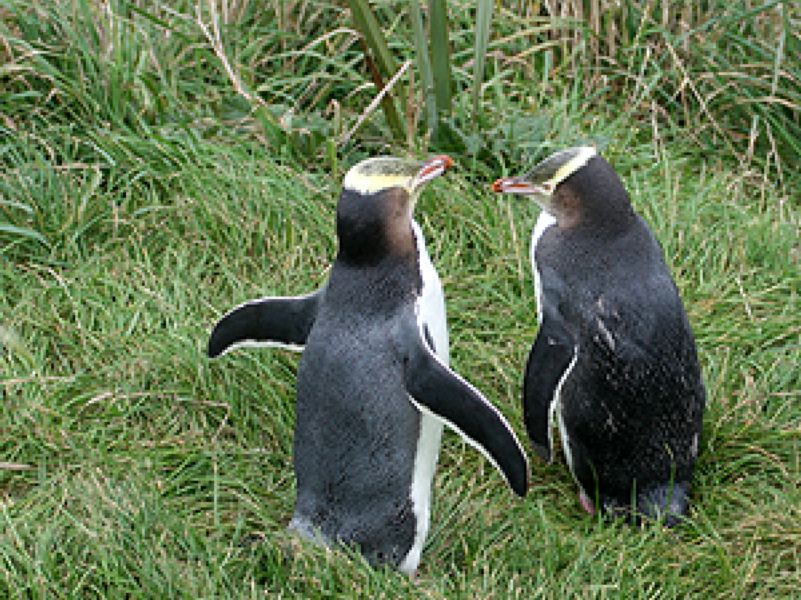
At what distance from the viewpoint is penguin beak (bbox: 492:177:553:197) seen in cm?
360

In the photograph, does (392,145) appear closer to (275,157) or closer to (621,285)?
(275,157)

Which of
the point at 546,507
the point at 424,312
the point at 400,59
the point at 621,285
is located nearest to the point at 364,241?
the point at 424,312

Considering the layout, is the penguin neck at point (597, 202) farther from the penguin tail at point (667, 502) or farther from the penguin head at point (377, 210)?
the penguin tail at point (667, 502)

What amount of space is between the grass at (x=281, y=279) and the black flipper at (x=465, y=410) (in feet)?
0.96

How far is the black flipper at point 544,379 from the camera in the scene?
3395 millimetres

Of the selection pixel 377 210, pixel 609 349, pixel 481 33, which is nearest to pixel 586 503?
pixel 609 349

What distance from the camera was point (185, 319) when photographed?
162 inches

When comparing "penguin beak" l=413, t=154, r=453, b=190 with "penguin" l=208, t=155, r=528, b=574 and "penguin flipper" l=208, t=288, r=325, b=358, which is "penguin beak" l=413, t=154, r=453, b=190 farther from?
"penguin flipper" l=208, t=288, r=325, b=358

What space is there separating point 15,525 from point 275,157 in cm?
186

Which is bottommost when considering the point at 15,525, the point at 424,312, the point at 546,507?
the point at 546,507

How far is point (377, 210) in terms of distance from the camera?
3.12 meters

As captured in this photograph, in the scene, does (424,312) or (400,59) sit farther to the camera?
(400,59)

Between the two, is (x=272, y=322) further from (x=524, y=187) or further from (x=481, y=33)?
(x=481, y=33)

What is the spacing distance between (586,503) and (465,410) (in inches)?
34.0
